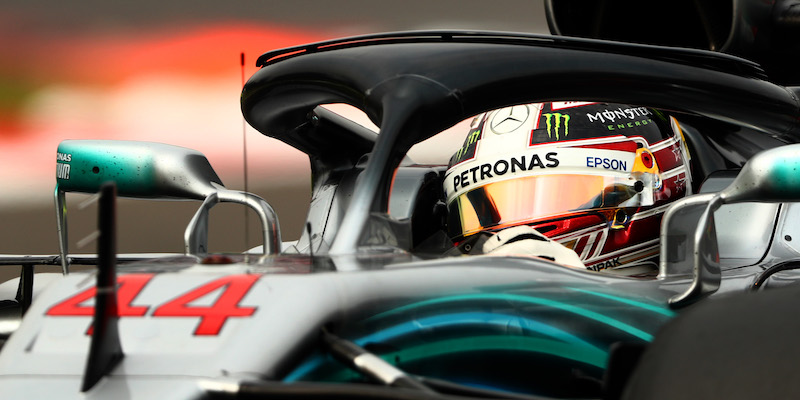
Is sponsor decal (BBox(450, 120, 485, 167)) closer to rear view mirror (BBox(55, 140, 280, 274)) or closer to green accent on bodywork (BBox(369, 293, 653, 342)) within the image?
rear view mirror (BBox(55, 140, 280, 274))

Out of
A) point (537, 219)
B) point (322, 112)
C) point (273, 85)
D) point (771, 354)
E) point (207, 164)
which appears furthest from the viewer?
point (322, 112)

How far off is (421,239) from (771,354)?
1195 mm

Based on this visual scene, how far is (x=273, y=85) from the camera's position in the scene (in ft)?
5.23

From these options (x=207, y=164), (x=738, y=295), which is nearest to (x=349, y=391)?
(x=738, y=295)

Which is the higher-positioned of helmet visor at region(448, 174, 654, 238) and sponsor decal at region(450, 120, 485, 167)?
sponsor decal at region(450, 120, 485, 167)

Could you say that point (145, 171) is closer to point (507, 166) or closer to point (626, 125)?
point (507, 166)

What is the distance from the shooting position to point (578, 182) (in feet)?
5.76

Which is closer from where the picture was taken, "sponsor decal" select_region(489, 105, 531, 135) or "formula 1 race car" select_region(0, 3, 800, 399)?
"formula 1 race car" select_region(0, 3, 800, 399)

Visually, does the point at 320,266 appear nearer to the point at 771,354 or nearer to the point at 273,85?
the point at 771,354

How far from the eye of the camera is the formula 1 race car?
0.75 meters

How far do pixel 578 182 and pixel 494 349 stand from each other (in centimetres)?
90

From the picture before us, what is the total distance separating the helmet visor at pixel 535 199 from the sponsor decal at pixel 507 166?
22 millimetres

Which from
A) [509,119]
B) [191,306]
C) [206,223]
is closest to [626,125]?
[509,119]

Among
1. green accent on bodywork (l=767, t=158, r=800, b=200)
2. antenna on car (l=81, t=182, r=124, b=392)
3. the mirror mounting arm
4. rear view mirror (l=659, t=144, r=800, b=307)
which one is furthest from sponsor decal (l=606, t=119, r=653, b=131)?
antenna on car (l=81, t=182, r=124, b=392)
